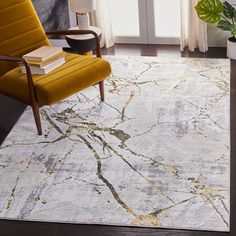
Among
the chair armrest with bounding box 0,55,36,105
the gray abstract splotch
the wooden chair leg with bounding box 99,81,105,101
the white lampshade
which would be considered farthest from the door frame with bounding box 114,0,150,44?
the chair armrest with bounding box 0,55,36,105

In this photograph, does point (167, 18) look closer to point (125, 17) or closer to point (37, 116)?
point (125, 17)

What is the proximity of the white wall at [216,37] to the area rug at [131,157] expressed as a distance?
2.10 ft

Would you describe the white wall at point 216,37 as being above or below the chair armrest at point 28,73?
below

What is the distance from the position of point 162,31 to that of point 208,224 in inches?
117

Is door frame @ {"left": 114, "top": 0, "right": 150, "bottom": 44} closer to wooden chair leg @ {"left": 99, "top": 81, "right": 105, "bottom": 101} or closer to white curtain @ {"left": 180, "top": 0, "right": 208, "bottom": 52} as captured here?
white curtain @ {"left": 180, "top": 0, "right": 208, "bottom": 52}

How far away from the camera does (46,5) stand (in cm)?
545

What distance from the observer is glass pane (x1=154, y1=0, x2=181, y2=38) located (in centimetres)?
558

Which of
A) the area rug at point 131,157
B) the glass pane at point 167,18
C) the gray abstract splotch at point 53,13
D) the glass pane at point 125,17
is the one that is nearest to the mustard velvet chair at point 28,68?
the area rug at point 131,157

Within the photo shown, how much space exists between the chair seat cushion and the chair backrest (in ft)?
0.59

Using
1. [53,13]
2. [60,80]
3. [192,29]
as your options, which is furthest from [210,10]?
[60,80]

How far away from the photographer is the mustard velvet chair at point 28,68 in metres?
4.07

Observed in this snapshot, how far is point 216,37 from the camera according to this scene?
5.61 meters

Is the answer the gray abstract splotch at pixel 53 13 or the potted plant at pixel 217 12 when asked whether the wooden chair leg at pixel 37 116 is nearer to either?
the gray abstract splotch at pixel 53 13

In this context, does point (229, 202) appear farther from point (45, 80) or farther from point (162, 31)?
point (162, 31)
